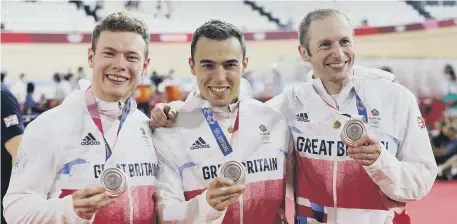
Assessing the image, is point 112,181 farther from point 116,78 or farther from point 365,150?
point 365,150

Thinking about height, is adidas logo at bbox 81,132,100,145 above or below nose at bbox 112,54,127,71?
below

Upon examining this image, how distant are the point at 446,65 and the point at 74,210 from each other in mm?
11271

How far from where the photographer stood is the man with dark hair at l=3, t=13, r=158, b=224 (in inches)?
95.3

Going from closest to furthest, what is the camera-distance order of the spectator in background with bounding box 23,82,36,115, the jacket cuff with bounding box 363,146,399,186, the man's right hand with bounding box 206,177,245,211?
1. the man's right hand with bounding box 206,177,245,211
2. the jacket cuff with bounding box 363,146,399,186
3. the spectator in background with bounding box 23,82,36,115

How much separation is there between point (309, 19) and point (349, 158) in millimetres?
804

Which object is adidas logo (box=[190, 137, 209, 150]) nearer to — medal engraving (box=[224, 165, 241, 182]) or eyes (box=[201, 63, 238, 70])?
eyes (box=[201, 63, 238, 70])

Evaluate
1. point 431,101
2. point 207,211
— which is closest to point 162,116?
point 207,211

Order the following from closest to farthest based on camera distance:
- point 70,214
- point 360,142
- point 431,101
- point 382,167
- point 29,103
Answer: point 70,214, point 360,142, point 382,167, point 431,101, point 29,103

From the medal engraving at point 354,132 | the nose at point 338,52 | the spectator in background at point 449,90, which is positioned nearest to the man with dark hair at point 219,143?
the nose at point 338,52

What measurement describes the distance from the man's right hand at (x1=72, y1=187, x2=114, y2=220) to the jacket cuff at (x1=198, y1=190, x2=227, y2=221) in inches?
17.8

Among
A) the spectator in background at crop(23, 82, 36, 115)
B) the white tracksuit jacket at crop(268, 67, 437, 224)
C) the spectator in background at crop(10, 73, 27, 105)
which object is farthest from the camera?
the spectator in background at crop(10, 73, 27, 105)

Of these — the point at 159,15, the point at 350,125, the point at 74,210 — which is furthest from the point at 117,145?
the point at 159,15

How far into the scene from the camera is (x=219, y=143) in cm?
275

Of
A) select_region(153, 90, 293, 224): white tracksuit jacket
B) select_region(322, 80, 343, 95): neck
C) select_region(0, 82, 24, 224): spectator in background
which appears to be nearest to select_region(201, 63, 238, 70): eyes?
select_region(153, 90, 293, 224): white tracksuit jacket
